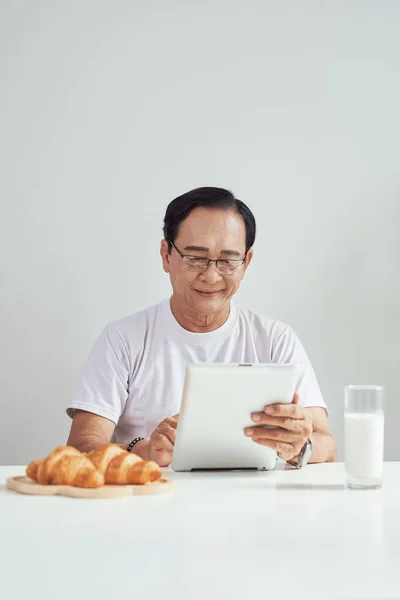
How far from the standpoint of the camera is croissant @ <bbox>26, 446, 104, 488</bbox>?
1099mm

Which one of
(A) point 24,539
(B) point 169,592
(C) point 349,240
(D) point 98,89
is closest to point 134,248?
(D) point 98,89

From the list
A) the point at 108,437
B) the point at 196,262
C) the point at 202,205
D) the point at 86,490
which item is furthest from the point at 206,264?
the point at 86,490

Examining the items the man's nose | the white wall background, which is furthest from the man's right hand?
the white wall background

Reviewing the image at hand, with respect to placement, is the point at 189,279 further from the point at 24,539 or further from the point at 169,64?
the point at 24,539

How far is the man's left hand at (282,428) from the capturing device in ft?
4.30

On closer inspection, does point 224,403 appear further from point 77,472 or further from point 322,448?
point 322,448

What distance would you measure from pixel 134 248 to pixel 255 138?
0.57 metres

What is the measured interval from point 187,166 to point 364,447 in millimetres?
1504

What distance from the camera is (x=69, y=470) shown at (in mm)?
1109

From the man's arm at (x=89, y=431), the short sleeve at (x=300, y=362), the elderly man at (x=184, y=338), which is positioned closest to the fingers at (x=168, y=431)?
the man's arm at (x=89, y=431)

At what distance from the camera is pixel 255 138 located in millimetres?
2568

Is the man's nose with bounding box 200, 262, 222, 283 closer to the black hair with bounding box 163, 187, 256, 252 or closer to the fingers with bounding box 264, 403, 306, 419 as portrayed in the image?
the black hair with bounding box 163, 187, 256, 252

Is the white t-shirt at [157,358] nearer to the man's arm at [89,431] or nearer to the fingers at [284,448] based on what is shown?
the man's arm at [89,431]

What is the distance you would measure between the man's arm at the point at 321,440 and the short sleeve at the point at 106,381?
0.48 metres
